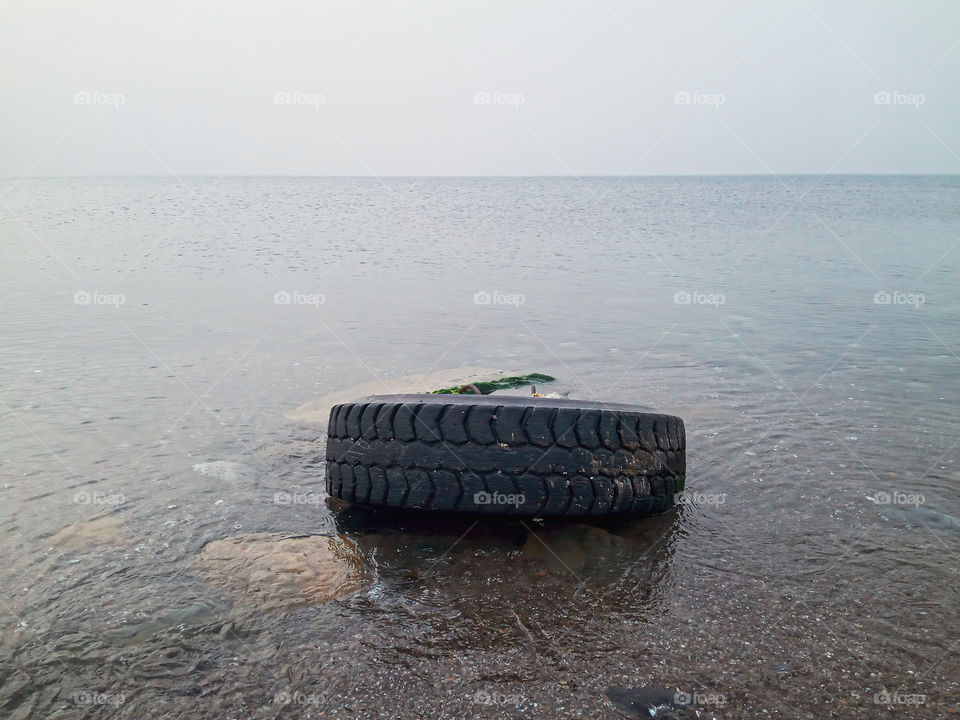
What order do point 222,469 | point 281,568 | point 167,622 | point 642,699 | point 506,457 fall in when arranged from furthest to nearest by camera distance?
point 222,469 → point 506,457 → point 281,568 → point 167,622 → point 642,699

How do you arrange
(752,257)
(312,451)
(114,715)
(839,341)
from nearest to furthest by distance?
(114,715) < (312,451) < (839,341) < (752,257)

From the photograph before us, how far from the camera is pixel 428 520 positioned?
360cm

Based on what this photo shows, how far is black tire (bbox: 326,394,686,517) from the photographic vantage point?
3.36 m

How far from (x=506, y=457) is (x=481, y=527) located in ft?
1.30

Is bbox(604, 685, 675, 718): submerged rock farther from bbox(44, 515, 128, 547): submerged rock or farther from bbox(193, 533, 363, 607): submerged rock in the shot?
bbox(44, 515, 128, 547): submerged rock

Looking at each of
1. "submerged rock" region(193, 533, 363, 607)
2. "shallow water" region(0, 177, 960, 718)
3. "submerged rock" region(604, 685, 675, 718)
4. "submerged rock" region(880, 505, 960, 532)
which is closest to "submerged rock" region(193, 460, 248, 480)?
"shallow water" region(0, 177, 960, 718)

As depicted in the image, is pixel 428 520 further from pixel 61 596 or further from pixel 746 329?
pixel 746 329

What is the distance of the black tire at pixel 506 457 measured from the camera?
3.36m

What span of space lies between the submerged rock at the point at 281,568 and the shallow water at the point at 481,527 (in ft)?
0.15

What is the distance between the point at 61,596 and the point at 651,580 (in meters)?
2.27

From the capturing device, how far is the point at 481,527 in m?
3.52

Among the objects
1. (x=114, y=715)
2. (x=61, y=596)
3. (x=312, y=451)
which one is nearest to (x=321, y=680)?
(x=114, y=715)

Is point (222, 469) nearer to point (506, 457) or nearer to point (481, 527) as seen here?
point (481, 527)

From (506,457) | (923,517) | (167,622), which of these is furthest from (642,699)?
(923,517)
